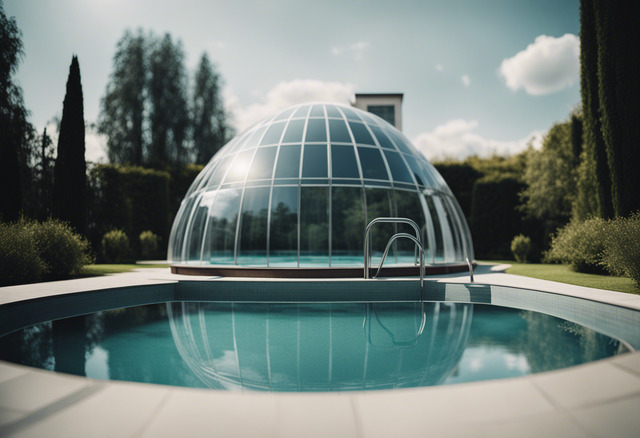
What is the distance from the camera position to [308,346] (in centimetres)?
570

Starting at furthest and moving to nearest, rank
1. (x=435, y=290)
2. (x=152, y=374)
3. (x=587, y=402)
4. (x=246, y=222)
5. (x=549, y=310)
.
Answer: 1. (x=246, y=222)
2. (x=435, y=290)
3. (x=549, y=310)
4. (x=152, y=374)
5. (x=587, y=402)

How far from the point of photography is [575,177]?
2055 cm

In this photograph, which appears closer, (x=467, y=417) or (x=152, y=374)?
(x=467, y=417)

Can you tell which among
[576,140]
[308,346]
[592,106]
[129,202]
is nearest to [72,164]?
[129,202]

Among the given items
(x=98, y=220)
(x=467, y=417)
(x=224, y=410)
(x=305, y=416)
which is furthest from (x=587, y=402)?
(x=98, y=220)

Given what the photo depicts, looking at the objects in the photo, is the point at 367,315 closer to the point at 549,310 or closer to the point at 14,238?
the point at 549,310

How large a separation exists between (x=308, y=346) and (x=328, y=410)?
305 cm

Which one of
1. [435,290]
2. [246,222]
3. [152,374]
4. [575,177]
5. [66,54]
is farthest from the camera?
[575,177]

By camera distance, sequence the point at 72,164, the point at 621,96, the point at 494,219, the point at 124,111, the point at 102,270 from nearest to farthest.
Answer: the point at 621,96
the point at 102,270
the point at 72,164
the point at 494,219
the point at 124,111

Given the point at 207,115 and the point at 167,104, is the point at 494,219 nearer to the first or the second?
the point at 207,115

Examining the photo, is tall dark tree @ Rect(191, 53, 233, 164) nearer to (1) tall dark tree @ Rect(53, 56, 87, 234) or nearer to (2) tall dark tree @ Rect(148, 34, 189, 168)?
(2) tall dark tree @ Rect(148, 34, 189, 168)

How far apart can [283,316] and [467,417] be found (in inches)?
217

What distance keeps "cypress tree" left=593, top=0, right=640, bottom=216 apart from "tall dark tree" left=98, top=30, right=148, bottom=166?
27.5 m

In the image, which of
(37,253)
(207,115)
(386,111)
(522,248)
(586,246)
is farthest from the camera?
(386,111)
